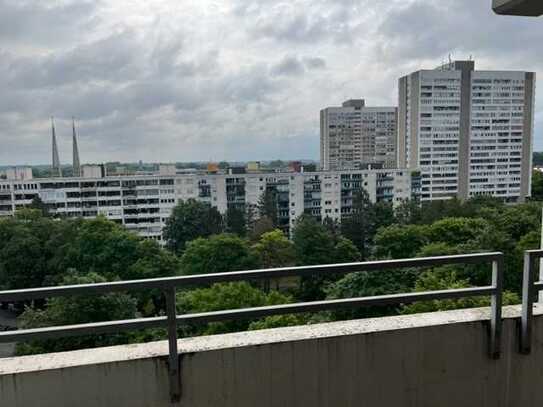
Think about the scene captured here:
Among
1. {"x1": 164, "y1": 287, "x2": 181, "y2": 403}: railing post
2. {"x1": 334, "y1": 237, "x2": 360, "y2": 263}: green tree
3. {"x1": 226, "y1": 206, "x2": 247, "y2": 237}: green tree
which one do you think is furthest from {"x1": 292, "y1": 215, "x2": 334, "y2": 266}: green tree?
{"x1": 164, "y1": 287, "x2": 181, "y2": 403}: railing post

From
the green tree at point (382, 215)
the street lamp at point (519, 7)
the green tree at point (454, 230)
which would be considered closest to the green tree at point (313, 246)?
the green tree at point (454, 230)

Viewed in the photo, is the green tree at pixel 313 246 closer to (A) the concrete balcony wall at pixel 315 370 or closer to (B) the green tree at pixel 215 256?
(B) the green tree at pixel 215 256

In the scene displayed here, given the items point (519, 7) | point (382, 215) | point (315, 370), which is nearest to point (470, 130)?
point (382, 215)

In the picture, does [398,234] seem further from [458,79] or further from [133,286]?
[458,79]

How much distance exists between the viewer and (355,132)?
81.3 m

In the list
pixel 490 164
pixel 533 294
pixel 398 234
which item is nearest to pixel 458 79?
pixel 490 164

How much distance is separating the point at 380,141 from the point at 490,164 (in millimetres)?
21052

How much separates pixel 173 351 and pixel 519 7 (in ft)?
8.72

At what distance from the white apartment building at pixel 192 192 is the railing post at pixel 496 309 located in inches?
2274

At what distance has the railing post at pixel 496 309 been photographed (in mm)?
2441

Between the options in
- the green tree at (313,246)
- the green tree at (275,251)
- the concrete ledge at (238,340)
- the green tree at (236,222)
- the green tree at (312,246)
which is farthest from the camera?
the green tree at (236,222)

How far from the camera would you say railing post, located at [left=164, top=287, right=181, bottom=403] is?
209 cm

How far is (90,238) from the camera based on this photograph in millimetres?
30047

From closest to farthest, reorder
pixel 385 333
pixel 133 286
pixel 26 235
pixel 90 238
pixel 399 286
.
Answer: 1. pixel 133 286
2. pixel 385 333
3. pixel 399 286
4. pixel 90 238
5. pixel 26 235
